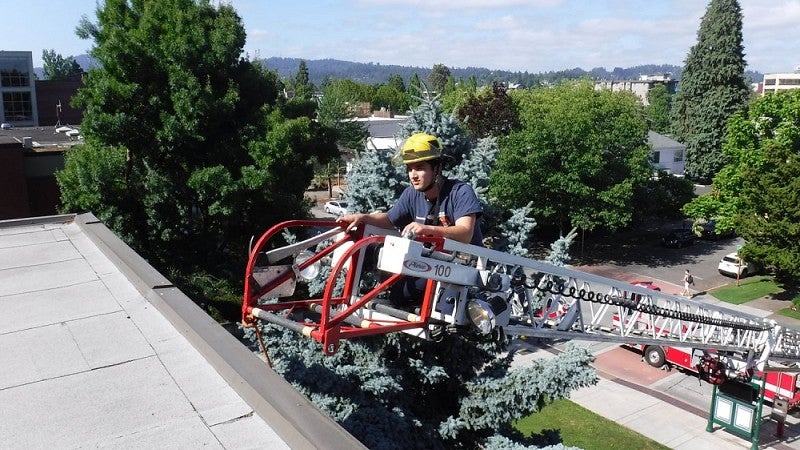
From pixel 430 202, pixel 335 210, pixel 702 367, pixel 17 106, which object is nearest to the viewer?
pixel 430 202

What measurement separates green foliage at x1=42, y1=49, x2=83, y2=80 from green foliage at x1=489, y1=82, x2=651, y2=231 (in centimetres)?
10722

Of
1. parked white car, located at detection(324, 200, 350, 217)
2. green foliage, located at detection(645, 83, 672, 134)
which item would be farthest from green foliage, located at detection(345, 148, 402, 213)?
green foliage, located at detection(645, 83, 672, 134)

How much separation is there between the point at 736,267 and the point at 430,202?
27987 millimetres

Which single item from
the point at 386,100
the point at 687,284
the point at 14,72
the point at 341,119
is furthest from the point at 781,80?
the point at 14,72

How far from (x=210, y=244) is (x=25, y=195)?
8.76 m

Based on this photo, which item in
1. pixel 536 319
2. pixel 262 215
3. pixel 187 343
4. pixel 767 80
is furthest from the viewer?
pixel 767 80

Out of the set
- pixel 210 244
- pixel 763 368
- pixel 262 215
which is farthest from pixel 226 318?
pixel 763 368

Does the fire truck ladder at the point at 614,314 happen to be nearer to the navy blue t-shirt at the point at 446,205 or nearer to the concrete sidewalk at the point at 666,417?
the navy blue t-shirt at the point at 446,205

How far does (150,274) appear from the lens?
7.74m

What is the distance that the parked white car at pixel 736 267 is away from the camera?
28748mm

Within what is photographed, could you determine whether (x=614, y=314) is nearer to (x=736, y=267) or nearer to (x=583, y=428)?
(x=583, y=428)

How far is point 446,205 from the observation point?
18.7ft

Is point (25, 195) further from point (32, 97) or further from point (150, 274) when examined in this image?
point (32, 97)

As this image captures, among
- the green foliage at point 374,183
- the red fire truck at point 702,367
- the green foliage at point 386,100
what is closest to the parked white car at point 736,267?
the red fire truck at point 702,367
